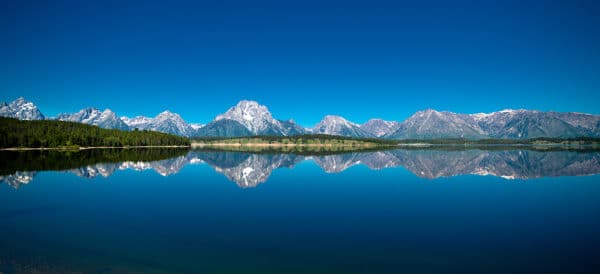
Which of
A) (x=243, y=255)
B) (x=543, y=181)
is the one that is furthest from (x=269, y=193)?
(x=543, y=181)

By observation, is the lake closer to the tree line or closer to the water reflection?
the water reflection

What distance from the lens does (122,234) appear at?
2120cm

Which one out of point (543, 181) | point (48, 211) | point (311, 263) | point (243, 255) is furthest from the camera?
point (543, 181)

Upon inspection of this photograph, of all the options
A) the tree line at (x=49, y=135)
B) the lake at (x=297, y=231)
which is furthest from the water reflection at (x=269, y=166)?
the tree line at (x=49, y=135)

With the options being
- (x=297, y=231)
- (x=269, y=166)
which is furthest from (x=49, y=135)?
(x=297, y=231)

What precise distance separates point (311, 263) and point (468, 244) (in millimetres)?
8913

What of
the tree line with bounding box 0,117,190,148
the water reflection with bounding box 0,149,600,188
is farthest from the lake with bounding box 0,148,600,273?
the tree line with bounding box 0,117,190,148

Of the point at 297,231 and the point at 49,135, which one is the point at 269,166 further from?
the point at 49,135

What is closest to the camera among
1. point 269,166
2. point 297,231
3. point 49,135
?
point 297,231

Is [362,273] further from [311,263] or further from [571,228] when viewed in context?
[571,228]

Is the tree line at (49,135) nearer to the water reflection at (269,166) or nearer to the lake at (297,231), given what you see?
the water reflection at (269,166)

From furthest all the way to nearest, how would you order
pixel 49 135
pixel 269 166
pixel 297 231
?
pixel 49 135 < pixel 269 166 < pixel 297 231

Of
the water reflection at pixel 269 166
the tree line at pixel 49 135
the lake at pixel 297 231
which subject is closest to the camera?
the lake at pixel 297 231

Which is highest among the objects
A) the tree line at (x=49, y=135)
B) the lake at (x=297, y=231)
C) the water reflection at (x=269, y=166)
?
the tree line at (x=49, y=135)
